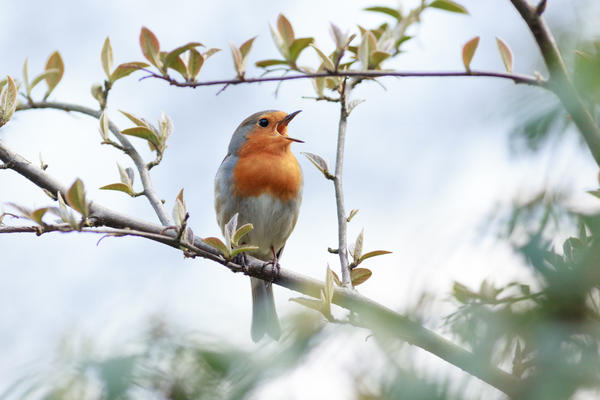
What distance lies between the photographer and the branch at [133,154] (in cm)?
243

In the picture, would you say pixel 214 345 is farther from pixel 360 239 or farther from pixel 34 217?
pixel 360 239

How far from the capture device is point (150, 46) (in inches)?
80.0

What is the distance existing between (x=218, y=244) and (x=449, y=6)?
1075mm

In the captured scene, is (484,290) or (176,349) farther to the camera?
(176,349)

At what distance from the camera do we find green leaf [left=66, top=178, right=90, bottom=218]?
174 cm

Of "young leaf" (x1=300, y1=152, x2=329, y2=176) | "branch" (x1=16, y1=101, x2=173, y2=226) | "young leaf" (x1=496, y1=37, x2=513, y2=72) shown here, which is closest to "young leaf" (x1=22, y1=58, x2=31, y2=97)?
"branch" (x1=16, y1=101, x2=173, y2=226)

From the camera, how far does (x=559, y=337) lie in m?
0.44

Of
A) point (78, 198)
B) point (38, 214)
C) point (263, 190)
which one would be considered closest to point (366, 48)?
point (78, 198)

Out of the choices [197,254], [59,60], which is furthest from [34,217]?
[59,60]

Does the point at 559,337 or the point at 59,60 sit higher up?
the point at 559,337

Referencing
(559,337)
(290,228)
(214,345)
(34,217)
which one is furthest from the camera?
(290,228)

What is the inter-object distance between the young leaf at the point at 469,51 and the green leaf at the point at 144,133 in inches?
57.2

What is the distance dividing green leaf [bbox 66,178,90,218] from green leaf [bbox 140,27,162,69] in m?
0.51

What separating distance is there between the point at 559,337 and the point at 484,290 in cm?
8
